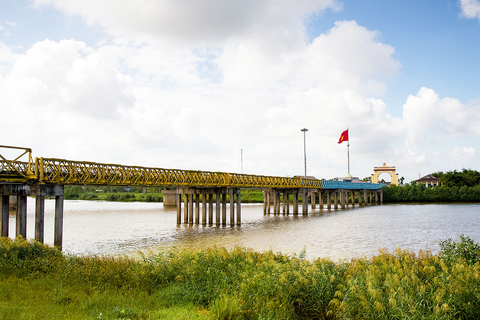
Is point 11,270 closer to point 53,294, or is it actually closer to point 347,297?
point 53,294

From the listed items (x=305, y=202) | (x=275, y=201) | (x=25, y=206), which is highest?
(x=25, y=206)

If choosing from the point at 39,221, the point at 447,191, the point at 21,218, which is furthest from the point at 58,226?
the point at 447,191

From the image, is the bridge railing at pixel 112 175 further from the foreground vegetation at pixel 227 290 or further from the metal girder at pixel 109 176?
the foreground vegetation at pixel 227 290

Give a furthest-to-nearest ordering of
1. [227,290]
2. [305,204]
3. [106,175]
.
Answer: [305,204] < [106,175] < [227,290]

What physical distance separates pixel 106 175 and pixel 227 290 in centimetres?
2111

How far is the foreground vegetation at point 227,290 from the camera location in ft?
30.0

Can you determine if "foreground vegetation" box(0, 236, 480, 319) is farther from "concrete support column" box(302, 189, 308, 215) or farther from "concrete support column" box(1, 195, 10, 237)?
"concrete support column" box(302, 189, 308, 215)

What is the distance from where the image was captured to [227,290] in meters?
10.6

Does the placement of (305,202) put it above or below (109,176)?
below

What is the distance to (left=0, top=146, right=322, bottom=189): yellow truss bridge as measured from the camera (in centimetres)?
2309

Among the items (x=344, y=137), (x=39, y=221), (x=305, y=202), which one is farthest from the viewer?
(x=344, y=137)

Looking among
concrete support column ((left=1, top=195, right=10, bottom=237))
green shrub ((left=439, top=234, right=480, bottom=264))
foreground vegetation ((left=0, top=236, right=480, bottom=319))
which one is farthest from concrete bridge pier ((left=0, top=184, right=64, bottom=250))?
green shrub ((left=439, top=234, right=480, bottom=264))

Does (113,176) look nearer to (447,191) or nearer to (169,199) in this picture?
(169,199)

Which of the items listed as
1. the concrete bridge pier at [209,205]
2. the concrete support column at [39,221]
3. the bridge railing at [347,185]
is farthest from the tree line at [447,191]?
the concrete support column at [39,221]
